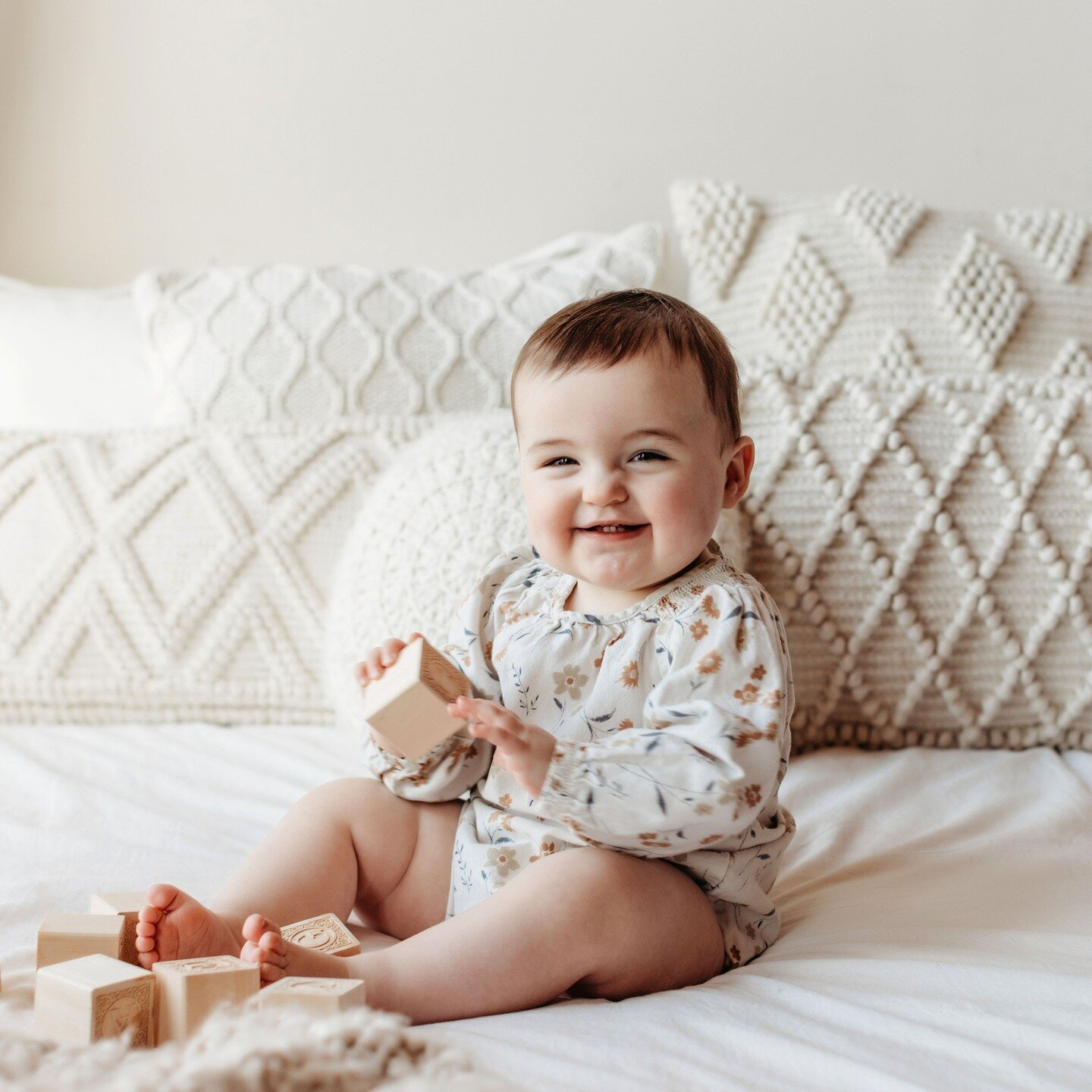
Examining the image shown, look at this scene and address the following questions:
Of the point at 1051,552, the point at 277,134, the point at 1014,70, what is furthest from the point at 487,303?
the point at 1014,70

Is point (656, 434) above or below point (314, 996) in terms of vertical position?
above

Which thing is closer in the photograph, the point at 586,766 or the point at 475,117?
the point at 586,766

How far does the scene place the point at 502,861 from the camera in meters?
0.79

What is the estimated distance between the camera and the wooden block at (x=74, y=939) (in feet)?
2.15

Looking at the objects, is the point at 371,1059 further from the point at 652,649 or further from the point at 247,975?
the point at 652,649

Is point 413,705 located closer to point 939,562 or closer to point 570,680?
point 570,680

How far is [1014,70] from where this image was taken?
1.80 metres

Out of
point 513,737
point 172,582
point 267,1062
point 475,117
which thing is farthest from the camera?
point 475,117

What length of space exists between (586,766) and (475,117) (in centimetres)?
144

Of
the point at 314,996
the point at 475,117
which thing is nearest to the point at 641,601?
the point at 314,996

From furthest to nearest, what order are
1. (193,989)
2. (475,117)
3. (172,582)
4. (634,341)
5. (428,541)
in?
(475,117) → (172,582) → (428,541) → (634,341) → (193,989)

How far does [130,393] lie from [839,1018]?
1.29 metres

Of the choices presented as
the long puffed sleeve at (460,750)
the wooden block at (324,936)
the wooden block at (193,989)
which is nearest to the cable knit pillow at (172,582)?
the long puffed sleeve at (460,750)

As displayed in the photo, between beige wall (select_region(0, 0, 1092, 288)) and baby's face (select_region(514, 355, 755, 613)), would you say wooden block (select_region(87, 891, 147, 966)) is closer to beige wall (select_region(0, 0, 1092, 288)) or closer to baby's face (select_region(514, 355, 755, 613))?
baby's face (select_region(514, 355, 755, 613))
